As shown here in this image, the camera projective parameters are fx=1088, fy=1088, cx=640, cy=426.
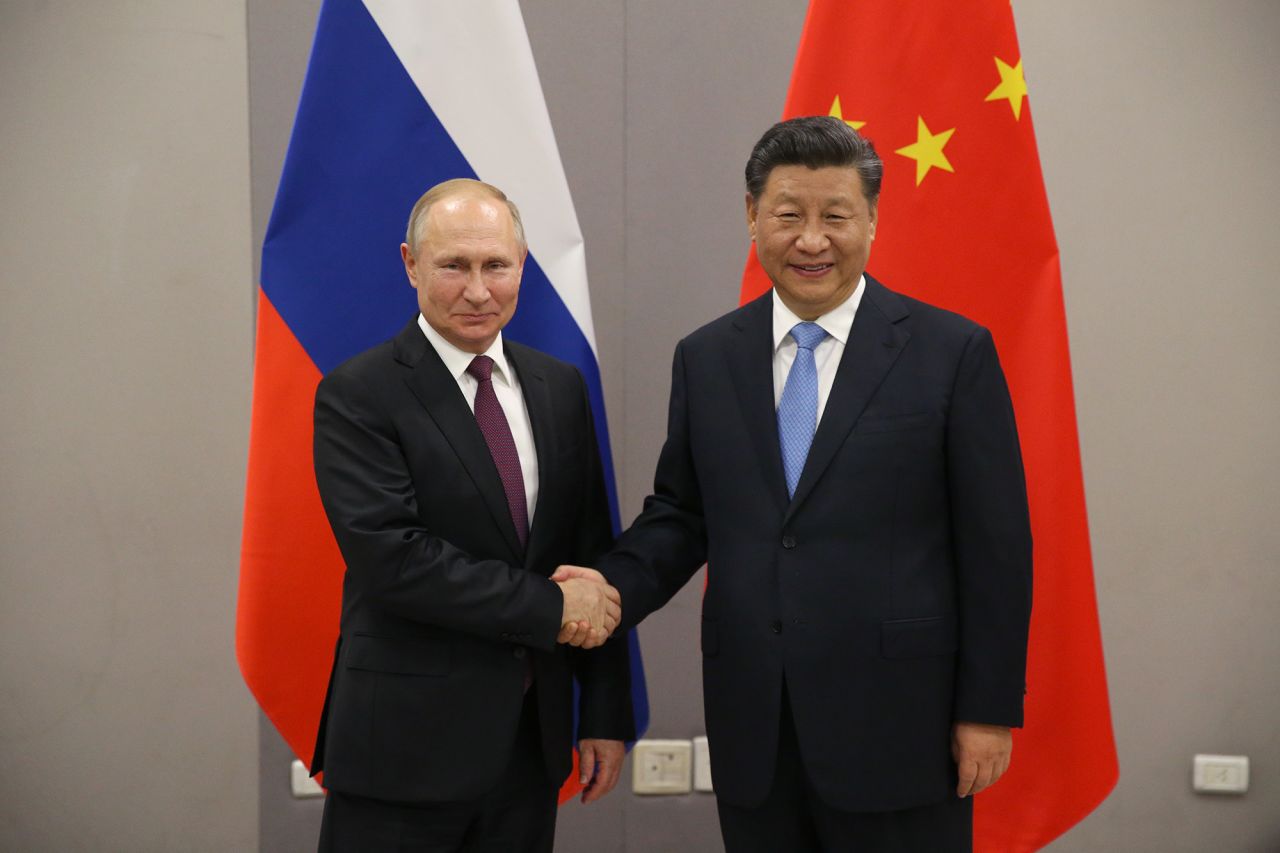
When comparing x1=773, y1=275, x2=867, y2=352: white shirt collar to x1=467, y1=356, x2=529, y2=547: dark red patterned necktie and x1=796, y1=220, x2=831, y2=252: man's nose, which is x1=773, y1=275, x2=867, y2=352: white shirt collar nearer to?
x1=796, y1=220, x2=831, y2=252: man's nose

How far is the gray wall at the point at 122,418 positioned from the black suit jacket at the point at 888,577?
167 centimetres

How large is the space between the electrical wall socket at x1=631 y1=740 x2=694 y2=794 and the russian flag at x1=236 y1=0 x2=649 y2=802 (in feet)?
3.28

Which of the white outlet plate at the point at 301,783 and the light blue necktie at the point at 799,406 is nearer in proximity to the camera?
the light blue necktie at the point at 799,406

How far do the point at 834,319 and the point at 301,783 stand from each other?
6.32 ft

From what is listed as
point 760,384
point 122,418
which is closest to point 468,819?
point 760,384

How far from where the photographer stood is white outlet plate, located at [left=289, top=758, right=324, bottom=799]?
278 cm

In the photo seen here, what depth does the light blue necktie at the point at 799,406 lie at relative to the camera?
5.47 ft

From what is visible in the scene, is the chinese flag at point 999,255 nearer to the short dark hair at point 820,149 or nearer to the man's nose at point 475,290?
the short dark hair at point 820,149

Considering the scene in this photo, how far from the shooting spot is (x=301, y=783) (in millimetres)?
2787

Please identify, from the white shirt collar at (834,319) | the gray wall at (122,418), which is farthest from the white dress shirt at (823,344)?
the gray wall at (122,418)

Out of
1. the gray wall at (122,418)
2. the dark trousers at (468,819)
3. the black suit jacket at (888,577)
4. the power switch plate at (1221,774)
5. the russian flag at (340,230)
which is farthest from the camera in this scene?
the power switch plate at (1221,774)

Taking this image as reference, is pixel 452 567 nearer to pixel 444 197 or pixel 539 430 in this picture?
pixel 539 430

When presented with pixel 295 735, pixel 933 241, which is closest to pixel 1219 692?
pixel 933 241

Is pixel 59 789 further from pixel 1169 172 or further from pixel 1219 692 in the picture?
pixel 1169 172
